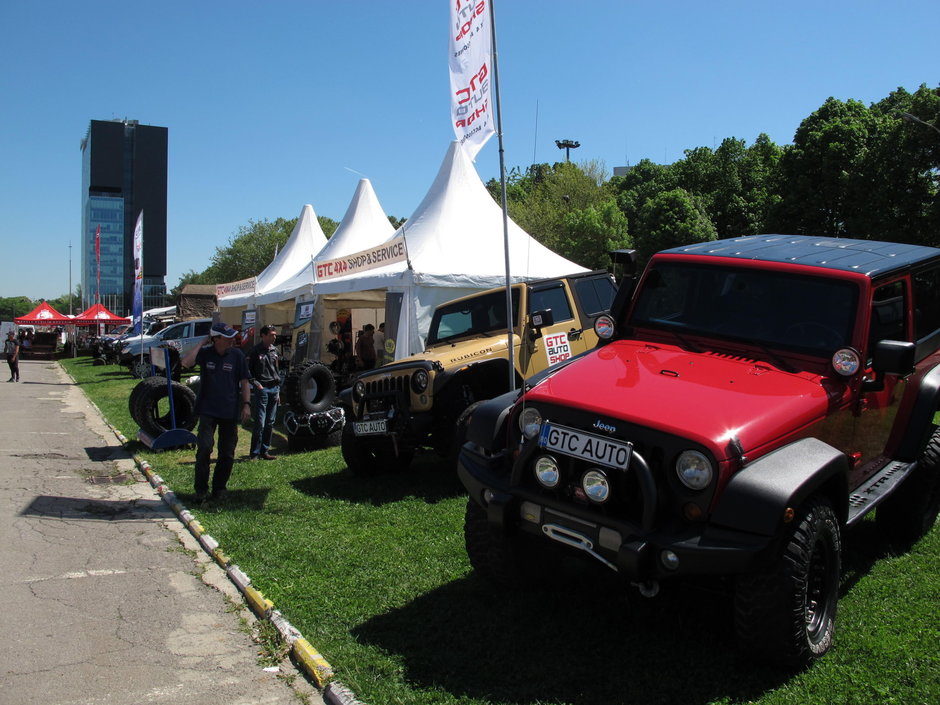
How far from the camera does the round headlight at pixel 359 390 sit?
777 centimetres

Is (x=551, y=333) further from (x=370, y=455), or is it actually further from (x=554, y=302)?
(x=370, y=455)

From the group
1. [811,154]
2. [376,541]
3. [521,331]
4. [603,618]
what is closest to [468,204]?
[521,331]

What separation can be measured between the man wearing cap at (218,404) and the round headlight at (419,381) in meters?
1.71

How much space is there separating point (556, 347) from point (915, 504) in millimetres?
3737

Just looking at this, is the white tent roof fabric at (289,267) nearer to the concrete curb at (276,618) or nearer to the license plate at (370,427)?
the license plate at (370,427)

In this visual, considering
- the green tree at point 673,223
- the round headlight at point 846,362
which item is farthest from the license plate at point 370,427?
the green tree at point 673,223

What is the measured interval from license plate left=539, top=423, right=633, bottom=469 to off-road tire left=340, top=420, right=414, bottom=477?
4062mm

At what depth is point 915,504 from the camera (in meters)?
5.04

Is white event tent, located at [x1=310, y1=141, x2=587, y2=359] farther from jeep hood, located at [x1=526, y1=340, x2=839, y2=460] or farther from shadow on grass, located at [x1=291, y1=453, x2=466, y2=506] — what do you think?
jeep hood, located at [x1=526, y1=340, x2=839, y2=460]

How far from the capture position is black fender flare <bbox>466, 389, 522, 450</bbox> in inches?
165

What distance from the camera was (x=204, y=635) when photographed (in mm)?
4203

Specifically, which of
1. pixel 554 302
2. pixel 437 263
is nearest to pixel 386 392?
pixel 554 302

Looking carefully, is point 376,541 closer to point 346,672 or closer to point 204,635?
point 204,635

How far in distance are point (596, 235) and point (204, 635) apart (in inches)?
1243
